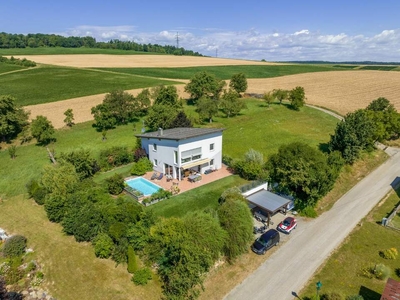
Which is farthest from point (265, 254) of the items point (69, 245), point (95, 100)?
point (95, 100)

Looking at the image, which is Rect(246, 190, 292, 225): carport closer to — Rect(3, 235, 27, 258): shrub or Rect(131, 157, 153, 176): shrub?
Rect(131, 157, 153, 176): shrub

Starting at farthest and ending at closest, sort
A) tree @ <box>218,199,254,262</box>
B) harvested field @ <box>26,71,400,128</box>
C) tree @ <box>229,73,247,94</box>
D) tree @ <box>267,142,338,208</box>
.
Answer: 1. tree @ <box>229,73,247,94</box>
2. harvested field @ <box>26,71,400,128</box>
3. tree @ <box>267,142,338,208</box>
4. tree @ <box>218,199,254,262</box>

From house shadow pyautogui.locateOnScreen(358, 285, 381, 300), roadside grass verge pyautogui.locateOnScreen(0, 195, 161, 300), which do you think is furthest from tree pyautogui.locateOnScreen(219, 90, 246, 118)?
house shadow pyautogui.locateOnScreen(358, 285, 381, 300)

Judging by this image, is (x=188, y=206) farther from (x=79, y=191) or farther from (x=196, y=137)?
(x=79, y=191)

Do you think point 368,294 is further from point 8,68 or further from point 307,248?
point 8,68

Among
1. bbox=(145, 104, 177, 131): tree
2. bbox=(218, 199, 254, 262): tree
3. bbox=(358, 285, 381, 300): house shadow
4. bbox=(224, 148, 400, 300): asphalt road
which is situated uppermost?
bbox=(145, 104, 177, 131): tree

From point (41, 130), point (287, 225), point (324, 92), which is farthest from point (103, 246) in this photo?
point (324, 92)

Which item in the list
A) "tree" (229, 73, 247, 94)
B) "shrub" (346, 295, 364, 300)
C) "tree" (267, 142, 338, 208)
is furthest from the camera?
"tree" (229, 73, 247, 94)
